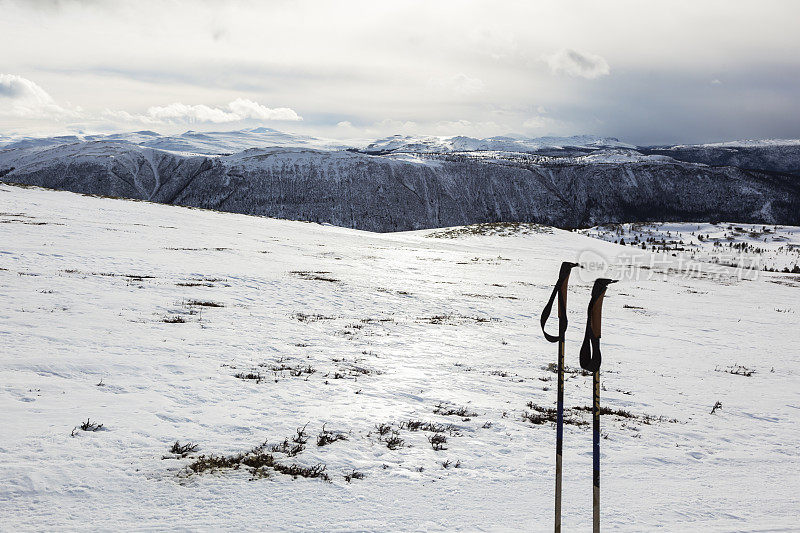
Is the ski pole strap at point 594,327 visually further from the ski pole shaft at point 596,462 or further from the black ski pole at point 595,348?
the ski pole shaft at point 596,462

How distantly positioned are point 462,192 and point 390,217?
123 feet

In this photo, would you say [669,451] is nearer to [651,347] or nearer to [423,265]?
[651,347]

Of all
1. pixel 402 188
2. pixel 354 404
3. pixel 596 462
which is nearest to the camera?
pixel 596 462

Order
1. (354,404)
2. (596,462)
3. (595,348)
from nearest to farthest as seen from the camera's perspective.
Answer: (595,348) → (596,462) → (354,404)

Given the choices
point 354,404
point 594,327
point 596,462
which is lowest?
point 354,404

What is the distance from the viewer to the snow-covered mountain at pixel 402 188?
511 feet

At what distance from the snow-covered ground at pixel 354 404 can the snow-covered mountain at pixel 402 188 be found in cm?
13087

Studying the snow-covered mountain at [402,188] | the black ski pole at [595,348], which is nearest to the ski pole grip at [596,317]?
the black ski pole at [595,348]

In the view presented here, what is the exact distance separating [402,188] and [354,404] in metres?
162

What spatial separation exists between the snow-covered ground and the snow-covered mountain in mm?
130868

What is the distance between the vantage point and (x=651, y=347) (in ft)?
50.1

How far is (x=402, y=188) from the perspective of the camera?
548 ft

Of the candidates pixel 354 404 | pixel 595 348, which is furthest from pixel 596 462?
pixel 354 404

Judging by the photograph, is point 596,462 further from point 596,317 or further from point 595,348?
point 596,317
